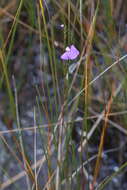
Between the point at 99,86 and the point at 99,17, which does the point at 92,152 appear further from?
the point at 99,17

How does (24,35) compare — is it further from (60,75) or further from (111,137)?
(111,137)

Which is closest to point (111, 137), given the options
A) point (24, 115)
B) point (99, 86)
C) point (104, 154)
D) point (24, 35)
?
point (104, 154)

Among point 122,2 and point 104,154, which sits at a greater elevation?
point 122,2

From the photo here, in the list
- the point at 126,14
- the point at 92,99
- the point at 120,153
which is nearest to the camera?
the point at 120,153

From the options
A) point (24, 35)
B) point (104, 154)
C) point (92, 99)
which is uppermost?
point (24, 35)

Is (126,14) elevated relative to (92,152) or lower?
elevated

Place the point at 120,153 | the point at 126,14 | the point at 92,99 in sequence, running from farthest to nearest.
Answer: the point at 126,14 → the point at 92,99 → the point at 120,153

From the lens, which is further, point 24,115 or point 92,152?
point 24,115

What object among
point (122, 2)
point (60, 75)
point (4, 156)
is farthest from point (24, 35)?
point (4, 156)

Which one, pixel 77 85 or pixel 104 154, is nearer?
pixel 104 154
